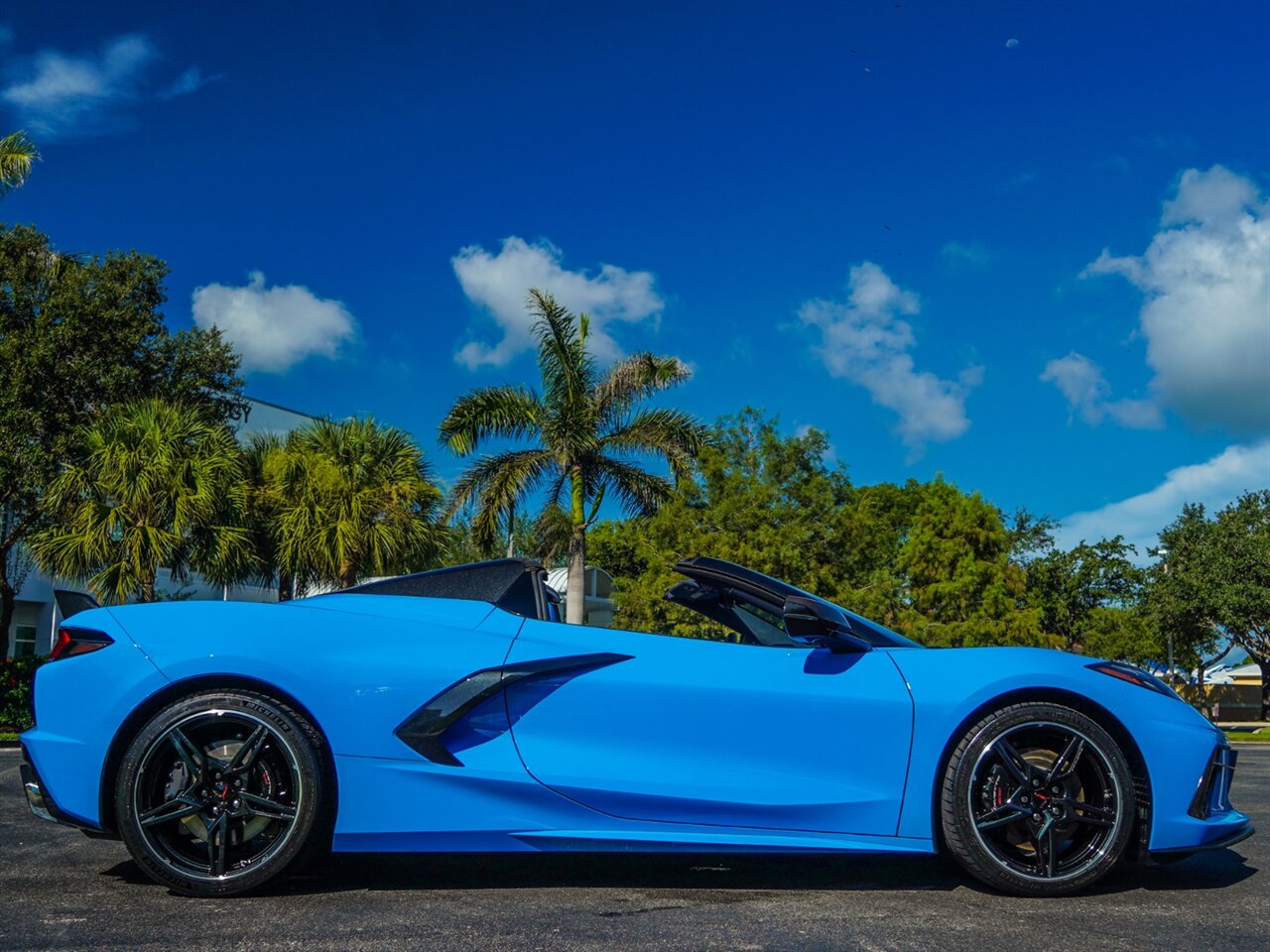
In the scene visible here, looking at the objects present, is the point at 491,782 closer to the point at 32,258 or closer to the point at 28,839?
the point at 28,839

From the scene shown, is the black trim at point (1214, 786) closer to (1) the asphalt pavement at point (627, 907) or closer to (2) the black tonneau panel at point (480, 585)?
(1) the asphalt pavement at point (627, 907)

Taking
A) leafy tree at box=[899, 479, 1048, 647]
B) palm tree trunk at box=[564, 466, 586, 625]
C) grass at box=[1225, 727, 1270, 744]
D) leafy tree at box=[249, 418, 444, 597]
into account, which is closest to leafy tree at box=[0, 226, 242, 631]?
leafy tree at box=[249, 418, 444, 597]

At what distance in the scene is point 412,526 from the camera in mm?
21641

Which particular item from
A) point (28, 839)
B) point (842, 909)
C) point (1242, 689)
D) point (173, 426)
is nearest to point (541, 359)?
point (173, 426)

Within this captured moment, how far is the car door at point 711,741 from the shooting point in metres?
3.49

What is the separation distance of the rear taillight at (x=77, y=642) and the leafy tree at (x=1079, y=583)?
41.7m

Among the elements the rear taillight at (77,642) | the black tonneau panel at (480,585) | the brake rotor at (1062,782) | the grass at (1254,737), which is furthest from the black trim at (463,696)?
the grass at (1254,737)

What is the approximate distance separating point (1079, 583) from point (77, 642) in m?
43.0

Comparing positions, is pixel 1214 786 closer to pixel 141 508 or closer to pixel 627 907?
pixel 627 907

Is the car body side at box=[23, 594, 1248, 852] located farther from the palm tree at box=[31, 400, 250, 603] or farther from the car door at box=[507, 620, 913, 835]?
the palm tree at box=[31, 400, 250, 603]

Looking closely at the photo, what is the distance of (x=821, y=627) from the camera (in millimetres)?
3607

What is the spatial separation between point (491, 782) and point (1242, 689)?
63.2 m

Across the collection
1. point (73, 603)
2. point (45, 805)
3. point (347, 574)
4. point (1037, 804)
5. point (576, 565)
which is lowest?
point (45, 805)

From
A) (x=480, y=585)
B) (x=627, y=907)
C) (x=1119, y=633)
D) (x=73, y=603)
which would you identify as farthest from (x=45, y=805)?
(x=1119, y=633)
